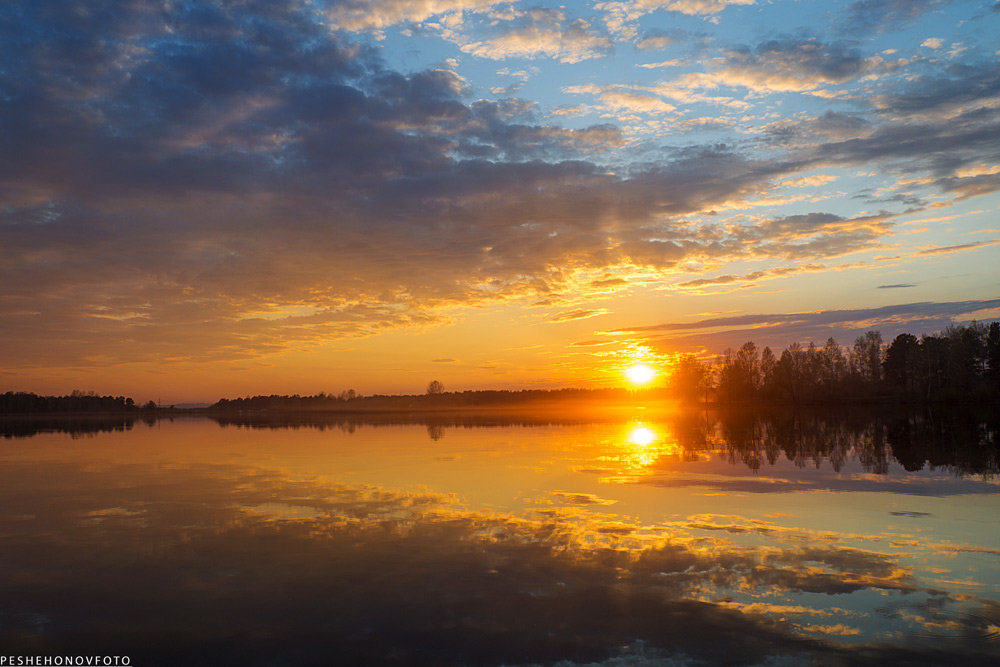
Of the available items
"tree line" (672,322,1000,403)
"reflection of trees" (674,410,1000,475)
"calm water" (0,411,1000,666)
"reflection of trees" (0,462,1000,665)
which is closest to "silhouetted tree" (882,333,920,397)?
"tree line" (672,322,1000,403)

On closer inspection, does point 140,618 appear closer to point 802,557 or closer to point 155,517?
point 155,517

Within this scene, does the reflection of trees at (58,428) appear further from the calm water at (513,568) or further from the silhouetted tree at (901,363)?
the silhouetted tree at (901,363)

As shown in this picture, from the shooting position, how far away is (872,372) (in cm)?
13100

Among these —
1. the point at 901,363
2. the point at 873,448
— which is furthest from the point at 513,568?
the point at 901,363

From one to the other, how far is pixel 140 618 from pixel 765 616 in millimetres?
10046

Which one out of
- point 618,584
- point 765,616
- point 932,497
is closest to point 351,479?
point 618,584

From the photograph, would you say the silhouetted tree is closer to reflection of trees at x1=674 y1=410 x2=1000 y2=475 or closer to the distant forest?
the distant forest

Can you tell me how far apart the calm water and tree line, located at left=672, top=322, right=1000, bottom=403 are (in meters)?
99.8

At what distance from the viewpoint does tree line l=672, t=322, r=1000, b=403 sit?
10406 centimetres

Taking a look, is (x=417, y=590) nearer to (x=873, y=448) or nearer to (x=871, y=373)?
(x=873, y=448)

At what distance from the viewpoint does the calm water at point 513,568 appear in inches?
332

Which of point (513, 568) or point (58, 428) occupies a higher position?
point (513, 568)

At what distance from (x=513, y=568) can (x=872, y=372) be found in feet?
476

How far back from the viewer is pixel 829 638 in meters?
8.38
